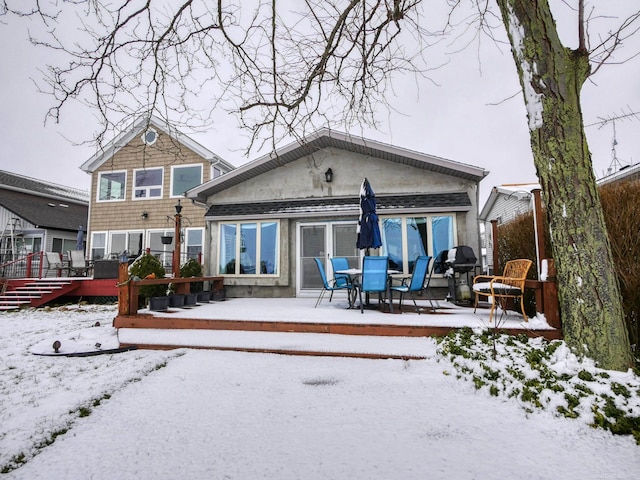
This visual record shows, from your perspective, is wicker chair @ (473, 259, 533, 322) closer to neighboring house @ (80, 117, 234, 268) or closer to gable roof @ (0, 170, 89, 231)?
neighboring house @ (80, 117, 234, 268)

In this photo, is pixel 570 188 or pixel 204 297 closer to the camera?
pixel 570 188

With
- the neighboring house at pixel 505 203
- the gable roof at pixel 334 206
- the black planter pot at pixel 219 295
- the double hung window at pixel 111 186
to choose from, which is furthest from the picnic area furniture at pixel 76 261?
the neighboring house at pixel 505 203

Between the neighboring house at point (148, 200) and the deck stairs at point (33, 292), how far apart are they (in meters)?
3.25

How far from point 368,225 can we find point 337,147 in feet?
11.3

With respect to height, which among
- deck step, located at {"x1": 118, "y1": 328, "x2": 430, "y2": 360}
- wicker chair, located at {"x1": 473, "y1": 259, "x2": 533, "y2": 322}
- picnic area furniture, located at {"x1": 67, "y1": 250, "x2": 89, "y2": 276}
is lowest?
deck step, located at {"x1": 118, "y1": 328, "x2": 430, "y2": 360}

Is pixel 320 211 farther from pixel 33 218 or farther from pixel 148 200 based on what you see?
pixel 33 218

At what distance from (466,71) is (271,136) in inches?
125

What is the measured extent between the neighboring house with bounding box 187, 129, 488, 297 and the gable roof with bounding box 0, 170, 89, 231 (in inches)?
469

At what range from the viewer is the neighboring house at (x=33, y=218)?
15.2 meters

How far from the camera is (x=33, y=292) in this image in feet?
32.7

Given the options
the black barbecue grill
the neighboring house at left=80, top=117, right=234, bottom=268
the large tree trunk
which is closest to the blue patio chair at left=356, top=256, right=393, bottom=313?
the black barbecue grill

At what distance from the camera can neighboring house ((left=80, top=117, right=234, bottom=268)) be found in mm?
13656

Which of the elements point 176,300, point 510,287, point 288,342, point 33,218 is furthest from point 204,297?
point 33,218

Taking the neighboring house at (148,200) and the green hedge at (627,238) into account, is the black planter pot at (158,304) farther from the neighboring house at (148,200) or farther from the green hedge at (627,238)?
the neighboring house at (148,200)
